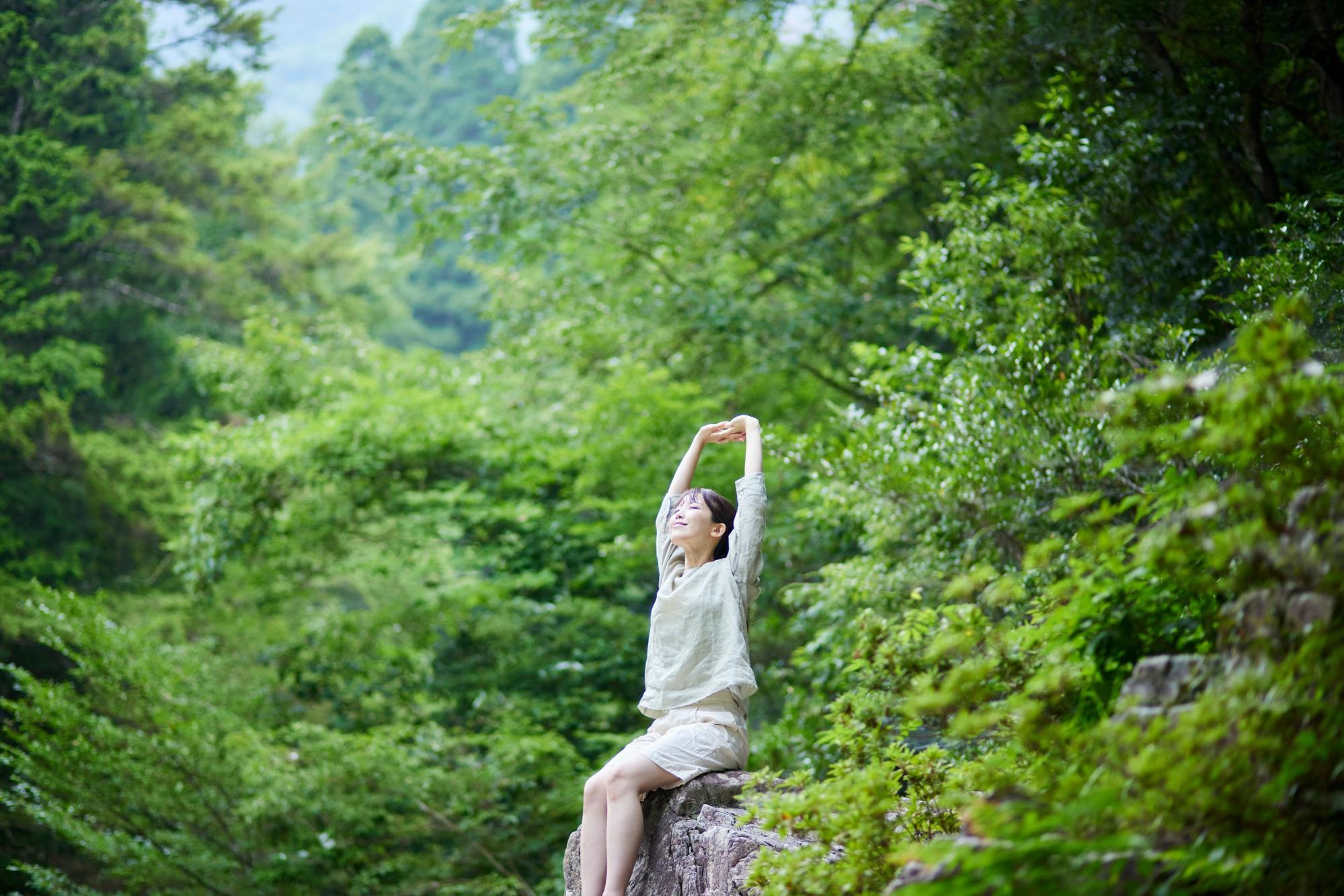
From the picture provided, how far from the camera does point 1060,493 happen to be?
4.38 metres

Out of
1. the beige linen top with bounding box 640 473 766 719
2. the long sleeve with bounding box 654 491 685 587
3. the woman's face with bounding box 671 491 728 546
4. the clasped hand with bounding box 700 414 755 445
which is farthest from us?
the clasped hand with bounding box 700 414 755 445

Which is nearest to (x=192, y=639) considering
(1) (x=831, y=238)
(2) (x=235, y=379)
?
(2) (x=235, y=379)

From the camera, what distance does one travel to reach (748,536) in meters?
3.33

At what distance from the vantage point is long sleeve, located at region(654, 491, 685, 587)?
3.60 m

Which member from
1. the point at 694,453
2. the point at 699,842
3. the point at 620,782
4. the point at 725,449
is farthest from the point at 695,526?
the point at 725,449

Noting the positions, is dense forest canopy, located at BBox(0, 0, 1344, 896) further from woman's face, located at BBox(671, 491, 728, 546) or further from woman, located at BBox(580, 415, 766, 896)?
woman's face, located at BBox(671, 491, 728, 546)

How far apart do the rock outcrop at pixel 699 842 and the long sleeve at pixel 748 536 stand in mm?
629

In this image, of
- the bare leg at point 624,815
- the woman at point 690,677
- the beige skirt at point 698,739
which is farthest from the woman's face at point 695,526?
the bare leg at point 624,815

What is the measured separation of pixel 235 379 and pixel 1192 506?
870 cm

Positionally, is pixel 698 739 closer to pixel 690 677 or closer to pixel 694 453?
pixel 690 677

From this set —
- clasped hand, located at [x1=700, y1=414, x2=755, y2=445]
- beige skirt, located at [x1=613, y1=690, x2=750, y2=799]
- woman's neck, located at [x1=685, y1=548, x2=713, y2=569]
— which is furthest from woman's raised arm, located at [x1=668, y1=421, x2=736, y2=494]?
beige skirt, located at [x1=613, y1=690, x2=750, y2=799]

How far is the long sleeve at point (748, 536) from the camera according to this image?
10.9 feet

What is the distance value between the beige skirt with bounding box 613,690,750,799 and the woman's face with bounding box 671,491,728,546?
0.50 m

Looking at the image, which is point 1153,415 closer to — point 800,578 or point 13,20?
point 800,578
